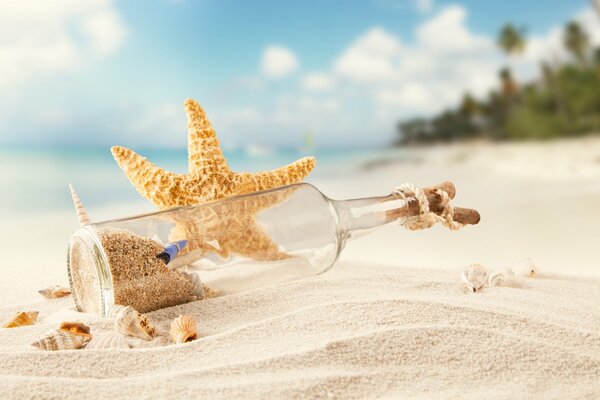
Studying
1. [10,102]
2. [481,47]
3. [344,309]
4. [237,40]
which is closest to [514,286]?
[344,309]

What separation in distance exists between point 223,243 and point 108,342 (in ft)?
0.98

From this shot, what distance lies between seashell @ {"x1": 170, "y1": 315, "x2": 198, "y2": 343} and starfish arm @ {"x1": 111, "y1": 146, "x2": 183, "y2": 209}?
0.52m

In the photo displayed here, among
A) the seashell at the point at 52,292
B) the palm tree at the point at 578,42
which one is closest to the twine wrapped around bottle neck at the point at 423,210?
the seashell at the point at 52,292

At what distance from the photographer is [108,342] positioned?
0.94 m

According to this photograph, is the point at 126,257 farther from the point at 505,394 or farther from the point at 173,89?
the point at 173,89

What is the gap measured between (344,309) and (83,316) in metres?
0.42

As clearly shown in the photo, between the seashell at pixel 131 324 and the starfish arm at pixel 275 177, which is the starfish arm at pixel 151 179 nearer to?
the starfish arm at pixel 275 177

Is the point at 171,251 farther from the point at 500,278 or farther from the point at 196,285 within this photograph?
the point at 500,278

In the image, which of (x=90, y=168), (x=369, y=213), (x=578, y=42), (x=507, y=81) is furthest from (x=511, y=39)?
(x=369, y=213)

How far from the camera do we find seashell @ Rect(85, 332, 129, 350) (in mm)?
933

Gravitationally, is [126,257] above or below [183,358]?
above

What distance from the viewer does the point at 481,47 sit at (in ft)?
14.4

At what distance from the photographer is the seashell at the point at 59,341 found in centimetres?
92

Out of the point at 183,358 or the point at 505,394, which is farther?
the point at 183,358
